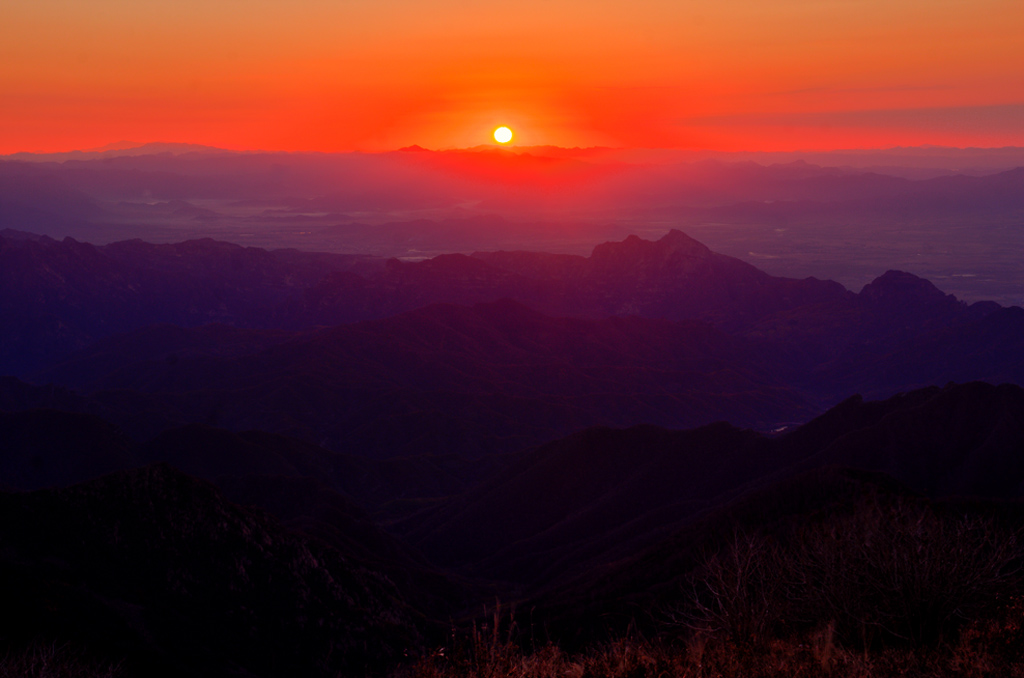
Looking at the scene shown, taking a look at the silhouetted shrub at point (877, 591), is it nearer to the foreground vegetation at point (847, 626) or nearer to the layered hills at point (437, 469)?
the foreground vegetation at point (847, 626)

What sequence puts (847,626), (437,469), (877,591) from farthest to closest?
(437,469) < (877,591) < (847,626)

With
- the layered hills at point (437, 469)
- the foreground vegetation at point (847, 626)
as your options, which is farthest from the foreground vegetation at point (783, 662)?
the layered hills at point (437, 469)

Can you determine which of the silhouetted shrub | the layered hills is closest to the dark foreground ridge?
the silhouetted shrub

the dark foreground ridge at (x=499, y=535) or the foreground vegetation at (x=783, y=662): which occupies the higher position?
the foreground vegetation at (x=783, y=662)

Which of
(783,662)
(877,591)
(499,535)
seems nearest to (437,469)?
(499,535)

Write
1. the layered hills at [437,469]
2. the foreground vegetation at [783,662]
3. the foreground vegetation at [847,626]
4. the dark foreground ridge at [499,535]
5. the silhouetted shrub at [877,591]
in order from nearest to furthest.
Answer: the foreground vegetation at [783,662] < the foreground vegetation at [847,626] < the silhouetted shrub at [877,591] < the dark foreground ridge at [499,535] < the layered hills at [437,469]

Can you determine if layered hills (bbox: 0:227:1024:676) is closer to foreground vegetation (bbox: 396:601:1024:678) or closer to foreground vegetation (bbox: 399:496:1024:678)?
foreground vegetation (bbox: 399:496:1024:678)

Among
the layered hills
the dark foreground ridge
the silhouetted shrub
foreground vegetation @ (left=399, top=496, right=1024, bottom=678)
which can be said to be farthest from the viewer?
the layered hills

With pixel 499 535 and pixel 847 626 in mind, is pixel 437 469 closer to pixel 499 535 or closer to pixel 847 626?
pixel 499 535

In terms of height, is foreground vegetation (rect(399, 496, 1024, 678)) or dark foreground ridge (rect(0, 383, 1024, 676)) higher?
foreground vegetation (rect(399, 496, 1024, 678))

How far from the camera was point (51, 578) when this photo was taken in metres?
31.8

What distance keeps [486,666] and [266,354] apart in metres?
142

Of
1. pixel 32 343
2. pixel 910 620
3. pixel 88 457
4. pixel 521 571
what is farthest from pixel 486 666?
pixel 32 343

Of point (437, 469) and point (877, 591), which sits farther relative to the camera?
point (437, 469)
